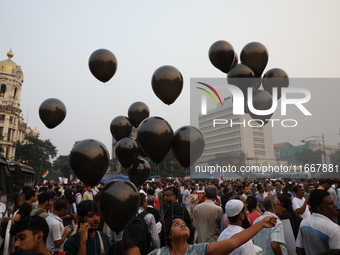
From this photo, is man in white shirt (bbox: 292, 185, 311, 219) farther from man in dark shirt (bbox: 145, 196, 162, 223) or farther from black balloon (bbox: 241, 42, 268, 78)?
man in dark shirt (bbox: 145, 196, 162, 223)

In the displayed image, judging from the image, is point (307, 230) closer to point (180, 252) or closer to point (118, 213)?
point (180, 252)

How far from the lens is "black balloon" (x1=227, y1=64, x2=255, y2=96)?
17.5 ft

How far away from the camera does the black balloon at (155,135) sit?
3.80 m

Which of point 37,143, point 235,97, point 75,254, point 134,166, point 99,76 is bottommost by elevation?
point 75,254

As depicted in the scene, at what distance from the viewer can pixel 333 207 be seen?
3076 millimetres

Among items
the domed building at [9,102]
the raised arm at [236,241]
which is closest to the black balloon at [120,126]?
the raised arm at [236,241]

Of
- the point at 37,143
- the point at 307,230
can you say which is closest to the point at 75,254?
the point at 307,230

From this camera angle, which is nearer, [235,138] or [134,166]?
[134,166]

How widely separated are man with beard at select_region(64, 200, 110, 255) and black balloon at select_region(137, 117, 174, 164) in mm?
1072

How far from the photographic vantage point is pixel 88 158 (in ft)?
11.5

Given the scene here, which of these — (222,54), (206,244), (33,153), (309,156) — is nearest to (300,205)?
(222,54)

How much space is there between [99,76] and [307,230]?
4.85 meters

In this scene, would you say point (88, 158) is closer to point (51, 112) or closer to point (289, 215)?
point (289, 215)

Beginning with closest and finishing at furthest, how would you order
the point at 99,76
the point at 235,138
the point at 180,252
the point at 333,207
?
the point at 180,252, the point at 333,207, the point at 99,76, the point at 235,138
